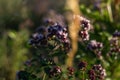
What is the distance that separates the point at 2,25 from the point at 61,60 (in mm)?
4599

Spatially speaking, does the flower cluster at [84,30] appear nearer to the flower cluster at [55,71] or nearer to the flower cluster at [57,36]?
the flower cluster at [57,36]

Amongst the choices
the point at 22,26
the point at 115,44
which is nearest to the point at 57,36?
the point at 115,44

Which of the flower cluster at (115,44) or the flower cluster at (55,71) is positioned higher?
the flower cluster at (115,44)

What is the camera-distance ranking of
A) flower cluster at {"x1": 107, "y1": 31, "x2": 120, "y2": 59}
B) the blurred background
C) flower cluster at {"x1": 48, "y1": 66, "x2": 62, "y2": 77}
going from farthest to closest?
the blurred background < flower cluster at {"x1": 107, "y1": 31, "x2": 120, "y2": 59} < flower cluster at {"x1": 48, "y1": 66, "x2": 62, "y2": 77}

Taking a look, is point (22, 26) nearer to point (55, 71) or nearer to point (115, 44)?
point (115, 44)

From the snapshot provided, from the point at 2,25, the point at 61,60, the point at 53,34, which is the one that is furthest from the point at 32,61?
the point at 2,25

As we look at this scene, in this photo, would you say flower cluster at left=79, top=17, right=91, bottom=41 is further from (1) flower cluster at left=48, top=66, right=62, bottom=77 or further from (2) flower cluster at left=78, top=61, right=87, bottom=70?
(1) flower cluster at left=48, top=66, right=62, bottom=77

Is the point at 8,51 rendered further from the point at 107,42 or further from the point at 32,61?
the point at 32,61

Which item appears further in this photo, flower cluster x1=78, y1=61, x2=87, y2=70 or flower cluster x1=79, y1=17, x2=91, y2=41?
flower cluster x1=79, y1=17, x2=91, y2=41

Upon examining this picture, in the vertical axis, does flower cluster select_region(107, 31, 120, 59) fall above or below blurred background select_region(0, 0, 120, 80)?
below

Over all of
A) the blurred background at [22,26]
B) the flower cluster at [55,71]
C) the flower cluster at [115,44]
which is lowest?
the flower cluster at [55,71]

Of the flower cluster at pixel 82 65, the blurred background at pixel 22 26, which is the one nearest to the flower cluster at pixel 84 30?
the flower cluster at pixel 82 65

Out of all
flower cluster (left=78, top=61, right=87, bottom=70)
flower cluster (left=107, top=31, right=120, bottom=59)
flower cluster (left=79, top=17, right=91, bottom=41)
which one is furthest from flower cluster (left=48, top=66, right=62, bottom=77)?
flower cluster (left=107, top=31, right=120, bottom=59)

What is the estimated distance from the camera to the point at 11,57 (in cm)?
762
